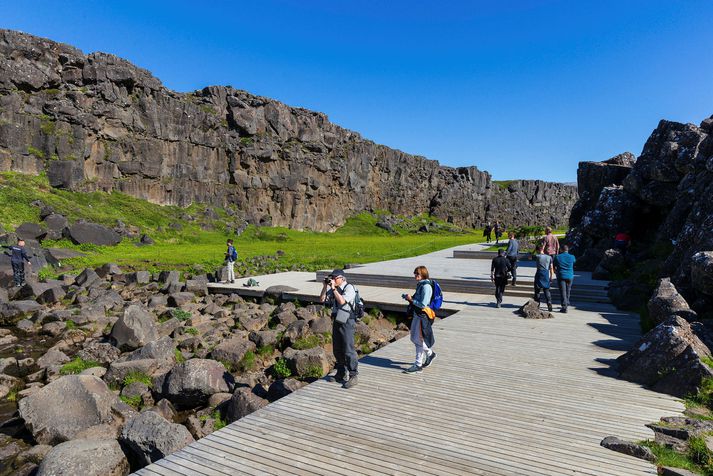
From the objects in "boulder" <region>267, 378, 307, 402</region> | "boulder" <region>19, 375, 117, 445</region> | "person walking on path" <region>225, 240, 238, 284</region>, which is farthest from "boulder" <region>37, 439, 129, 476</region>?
"person walking on path" <region>225, 240, 238, 284</region>

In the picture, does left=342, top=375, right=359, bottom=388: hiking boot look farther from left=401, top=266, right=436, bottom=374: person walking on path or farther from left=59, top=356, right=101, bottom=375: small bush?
left=59, top=356, right=101, bottom=375: small bush

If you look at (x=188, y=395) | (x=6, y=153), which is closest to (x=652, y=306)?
(x=188, y=395)

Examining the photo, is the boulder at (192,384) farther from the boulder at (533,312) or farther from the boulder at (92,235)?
the boulder at (92,235)

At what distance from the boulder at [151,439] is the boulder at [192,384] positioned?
8.59 feet

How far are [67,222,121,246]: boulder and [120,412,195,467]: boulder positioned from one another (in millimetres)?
36308

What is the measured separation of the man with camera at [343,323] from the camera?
29.1ft

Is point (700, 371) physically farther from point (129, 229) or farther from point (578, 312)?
point (129, 229)

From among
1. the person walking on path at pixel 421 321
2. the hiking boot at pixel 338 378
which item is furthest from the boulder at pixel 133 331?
the person walking on path at pixel 421 321

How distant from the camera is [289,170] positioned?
8019cm

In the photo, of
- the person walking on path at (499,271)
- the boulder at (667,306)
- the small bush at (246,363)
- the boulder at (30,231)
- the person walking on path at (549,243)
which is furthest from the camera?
the boulder at (30,231)

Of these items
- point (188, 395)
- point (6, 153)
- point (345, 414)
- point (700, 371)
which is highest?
point (6, 153)

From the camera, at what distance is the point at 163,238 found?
49188 mm

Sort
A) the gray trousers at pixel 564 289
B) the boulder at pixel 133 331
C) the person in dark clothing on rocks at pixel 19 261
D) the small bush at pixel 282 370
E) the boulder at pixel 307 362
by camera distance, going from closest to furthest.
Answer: the boulder at pixel 307 362 < the small bush at pixel 282 370 < the boulder at pixel 133 331 < the gray trousers at pixel 564 289 < the person in dark clothing on rocks at pixel 19 261

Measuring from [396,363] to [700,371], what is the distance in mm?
5708
